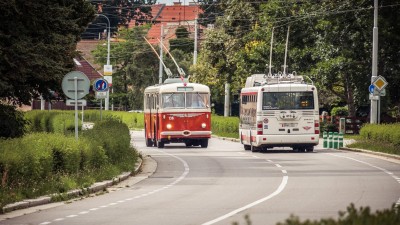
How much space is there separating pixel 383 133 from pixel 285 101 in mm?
4165

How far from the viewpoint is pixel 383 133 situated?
1877 inches

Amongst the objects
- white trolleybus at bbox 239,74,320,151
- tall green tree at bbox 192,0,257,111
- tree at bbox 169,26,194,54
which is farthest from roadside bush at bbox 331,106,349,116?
white trolleybus at bbox 239,74,320,151

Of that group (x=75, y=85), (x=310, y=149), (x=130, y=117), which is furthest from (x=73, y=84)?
(x=130, y=117)

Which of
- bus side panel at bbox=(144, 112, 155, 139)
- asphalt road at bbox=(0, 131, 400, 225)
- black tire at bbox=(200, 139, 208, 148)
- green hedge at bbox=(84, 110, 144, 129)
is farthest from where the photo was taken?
green hedge at bbox=(84, 110, 144, 129)

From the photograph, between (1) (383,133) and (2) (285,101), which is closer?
(2) (285,101)

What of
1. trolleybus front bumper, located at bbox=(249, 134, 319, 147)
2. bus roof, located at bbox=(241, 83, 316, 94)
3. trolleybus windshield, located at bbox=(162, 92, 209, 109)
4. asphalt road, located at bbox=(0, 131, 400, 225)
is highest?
bus roof, located at bbox=(241, 83, 316, 94)

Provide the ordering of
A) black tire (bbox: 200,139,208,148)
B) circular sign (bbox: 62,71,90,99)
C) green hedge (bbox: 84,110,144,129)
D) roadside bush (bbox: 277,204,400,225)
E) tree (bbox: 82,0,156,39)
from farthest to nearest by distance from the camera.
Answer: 1. tree (bbox: 82,0,156,39)
2. green hedge (bbox: 84,110,144,129)
3. black tire (bbox: 200,139,208,148)
4. circular sign (bbox: 62,71,90,99)
5. roadside bush (bbox: 277,204,400,225)

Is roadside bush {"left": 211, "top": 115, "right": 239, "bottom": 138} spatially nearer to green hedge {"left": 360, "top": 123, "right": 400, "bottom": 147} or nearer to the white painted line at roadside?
green hedge {"left": 360, "top": 123, "right": 400, "bottom": 147}

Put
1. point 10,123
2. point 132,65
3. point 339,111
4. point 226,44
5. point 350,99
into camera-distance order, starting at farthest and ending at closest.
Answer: point 132,65 < point 339,111 < point 226,44 < point 350,99 < point 10,123

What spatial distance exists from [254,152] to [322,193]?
23987 mm

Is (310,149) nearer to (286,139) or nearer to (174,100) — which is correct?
(286,139)

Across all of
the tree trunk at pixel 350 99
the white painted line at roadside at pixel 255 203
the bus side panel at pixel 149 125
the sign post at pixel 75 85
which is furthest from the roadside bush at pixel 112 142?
the tree trunk at pixel 350 99

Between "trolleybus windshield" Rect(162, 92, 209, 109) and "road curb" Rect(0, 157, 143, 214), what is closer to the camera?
"road curb" Rect(0, 157, 143, 214)

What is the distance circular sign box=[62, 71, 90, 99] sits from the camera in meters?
30.3
